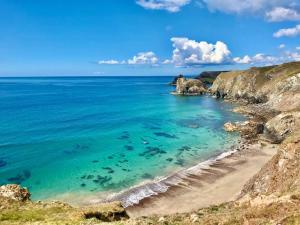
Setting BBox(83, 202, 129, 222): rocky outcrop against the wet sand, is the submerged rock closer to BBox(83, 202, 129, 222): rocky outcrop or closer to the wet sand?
the wet sand

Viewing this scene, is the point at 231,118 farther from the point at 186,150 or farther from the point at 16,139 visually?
the point at 16,139

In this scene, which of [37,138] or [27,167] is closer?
[27,167]

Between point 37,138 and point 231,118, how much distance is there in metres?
61.9

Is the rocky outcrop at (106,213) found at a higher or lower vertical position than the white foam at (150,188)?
higher

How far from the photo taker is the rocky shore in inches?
778

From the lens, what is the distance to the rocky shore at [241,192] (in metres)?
19.8

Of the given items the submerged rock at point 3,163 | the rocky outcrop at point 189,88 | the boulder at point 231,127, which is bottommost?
the submerged rock at point 3,163

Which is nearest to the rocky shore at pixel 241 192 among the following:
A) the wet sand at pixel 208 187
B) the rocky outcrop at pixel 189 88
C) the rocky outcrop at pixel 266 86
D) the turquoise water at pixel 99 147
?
the wet sand at pixel 208 187

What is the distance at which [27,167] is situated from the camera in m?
54.3

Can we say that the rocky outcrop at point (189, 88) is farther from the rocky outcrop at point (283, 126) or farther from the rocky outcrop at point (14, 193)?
the rocky outcrop at point (14, 193)

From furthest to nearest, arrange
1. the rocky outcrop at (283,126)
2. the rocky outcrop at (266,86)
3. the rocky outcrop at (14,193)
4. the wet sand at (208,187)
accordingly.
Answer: the rocky outcrop at (266,86)
the rocky outcrop at (283,126)
the wet sand at (208,187)
the rocky outcrop at (14,193)

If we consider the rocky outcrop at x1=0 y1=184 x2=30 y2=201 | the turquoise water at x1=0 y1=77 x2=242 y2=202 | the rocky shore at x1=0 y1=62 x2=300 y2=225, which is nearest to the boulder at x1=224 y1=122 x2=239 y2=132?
the rocky shore at x1=0 y1=62 x2=300 y2=225

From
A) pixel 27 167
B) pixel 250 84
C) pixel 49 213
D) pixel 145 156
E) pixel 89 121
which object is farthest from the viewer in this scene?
pixel 250 84

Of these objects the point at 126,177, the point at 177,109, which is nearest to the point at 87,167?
the point at 126,177
